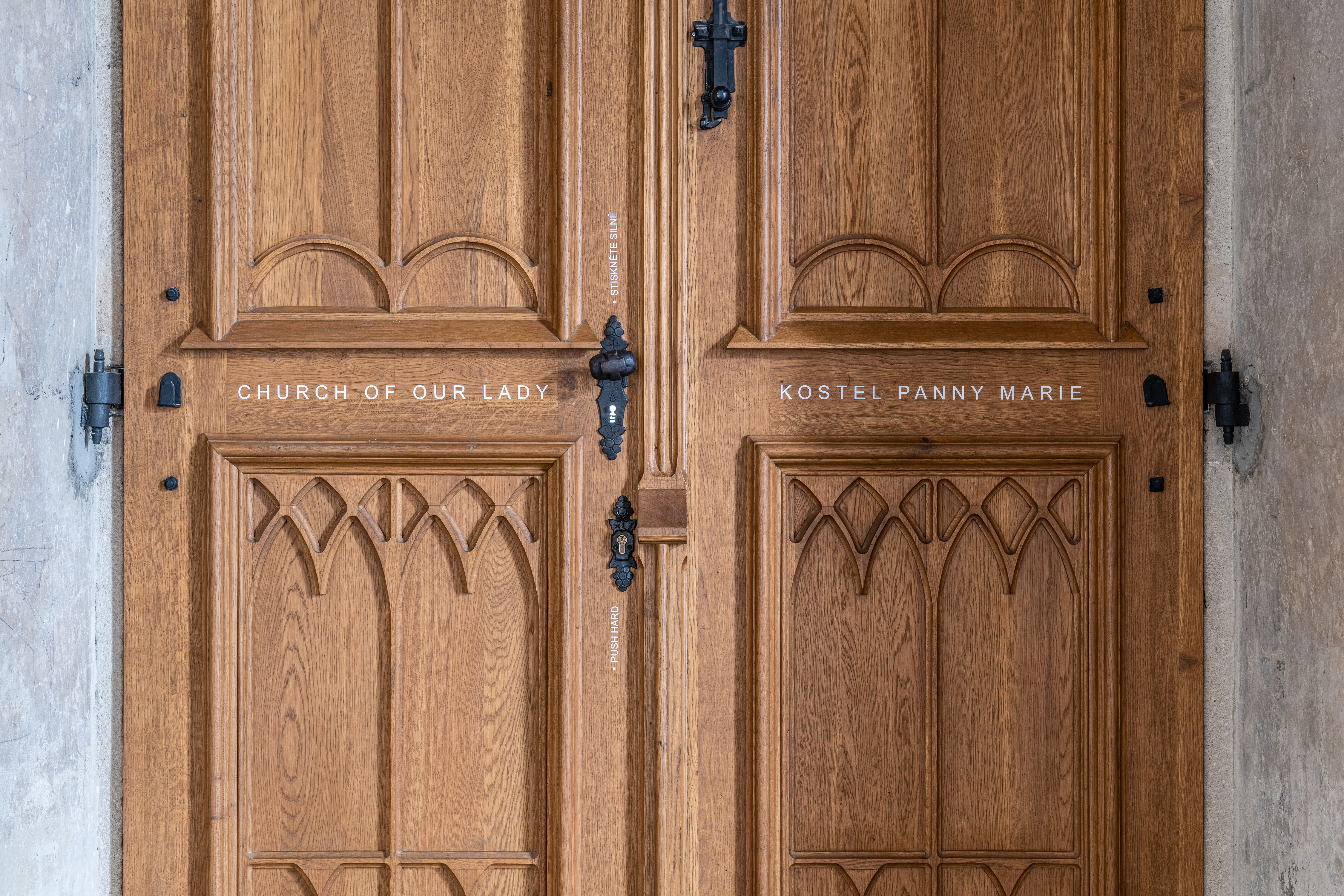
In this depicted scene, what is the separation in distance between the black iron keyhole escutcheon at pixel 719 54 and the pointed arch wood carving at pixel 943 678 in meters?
0.63

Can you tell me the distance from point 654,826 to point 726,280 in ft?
3.39

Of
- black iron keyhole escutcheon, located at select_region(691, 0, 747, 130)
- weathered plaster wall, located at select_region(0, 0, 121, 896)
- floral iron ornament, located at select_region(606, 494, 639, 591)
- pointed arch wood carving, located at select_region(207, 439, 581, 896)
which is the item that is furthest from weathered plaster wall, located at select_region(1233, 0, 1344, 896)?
weathered plaster wall, located at select_region(0, 0, 121, 896)

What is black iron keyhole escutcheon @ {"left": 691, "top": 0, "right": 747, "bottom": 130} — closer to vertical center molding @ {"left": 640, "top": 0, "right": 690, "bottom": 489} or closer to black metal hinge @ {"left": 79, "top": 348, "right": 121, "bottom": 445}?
vertical center molding @ {"left": 640, "top": 0, "right": 690, "bottom": 489}

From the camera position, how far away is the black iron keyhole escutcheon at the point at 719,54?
1573mm

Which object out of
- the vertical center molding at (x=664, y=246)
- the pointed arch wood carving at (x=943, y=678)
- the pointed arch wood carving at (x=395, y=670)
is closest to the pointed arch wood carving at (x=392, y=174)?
the vertical center molding at (x=664, y=246)

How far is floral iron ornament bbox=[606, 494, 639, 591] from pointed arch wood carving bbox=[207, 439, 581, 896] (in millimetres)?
77

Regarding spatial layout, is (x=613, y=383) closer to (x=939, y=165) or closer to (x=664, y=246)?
(x=664, y=246)

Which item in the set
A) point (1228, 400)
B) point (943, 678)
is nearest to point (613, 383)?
point (943, 678)

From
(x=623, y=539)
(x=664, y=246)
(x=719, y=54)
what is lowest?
(x=623, y=539)

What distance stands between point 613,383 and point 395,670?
0.68 meters

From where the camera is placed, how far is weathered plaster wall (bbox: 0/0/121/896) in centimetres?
141

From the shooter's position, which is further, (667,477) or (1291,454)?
(667,477)

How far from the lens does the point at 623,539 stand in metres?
1.61

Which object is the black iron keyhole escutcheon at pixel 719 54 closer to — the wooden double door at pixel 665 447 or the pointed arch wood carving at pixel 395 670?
the wooden double door at pixel 665 447
